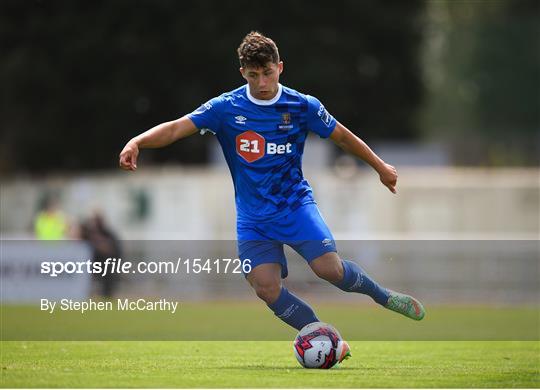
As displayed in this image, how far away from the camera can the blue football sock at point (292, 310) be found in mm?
10203

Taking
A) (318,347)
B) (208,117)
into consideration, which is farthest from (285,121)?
(318,347)

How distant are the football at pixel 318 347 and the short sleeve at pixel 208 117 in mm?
1812

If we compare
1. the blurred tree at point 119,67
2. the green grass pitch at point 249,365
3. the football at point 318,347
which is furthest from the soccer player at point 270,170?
the blurred tree at point 119,67

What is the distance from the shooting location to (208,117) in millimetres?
9961

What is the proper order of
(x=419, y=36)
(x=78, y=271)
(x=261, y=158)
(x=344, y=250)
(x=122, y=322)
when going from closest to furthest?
(x=261, y=158), (x=122, y=322), (x=78, y=271), (x=344, y=250), (x=419, y=36)

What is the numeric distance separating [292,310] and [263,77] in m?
1.96

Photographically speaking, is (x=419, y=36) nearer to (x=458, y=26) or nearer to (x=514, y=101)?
(x=514, y=101)

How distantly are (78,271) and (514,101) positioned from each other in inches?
1524

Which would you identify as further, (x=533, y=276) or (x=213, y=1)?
(x=213, y=1)

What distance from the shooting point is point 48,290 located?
22.5 meters

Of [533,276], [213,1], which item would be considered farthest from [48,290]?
[213,1]

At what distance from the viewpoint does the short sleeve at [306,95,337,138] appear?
399 inches

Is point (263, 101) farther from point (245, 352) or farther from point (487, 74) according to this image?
→ point (487, 74)

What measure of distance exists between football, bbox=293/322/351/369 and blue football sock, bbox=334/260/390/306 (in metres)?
0.42
